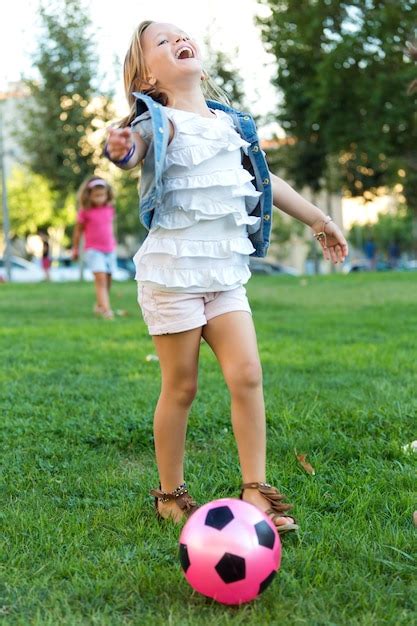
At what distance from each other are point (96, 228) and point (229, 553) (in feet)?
27.3

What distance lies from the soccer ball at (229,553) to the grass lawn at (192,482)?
0.06m

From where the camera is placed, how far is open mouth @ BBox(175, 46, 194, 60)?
2932 millimetres

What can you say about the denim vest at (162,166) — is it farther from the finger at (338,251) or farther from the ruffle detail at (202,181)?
the finger at (338,251)

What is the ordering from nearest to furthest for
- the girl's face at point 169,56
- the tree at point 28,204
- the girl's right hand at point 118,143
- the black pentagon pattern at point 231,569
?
1. the black pentagon pattern at point 231,569
2. the girl's right hand at point 118,143
3. the girl's face at point 169,56
4. the tree at point 28,204

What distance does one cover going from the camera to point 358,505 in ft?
9.41

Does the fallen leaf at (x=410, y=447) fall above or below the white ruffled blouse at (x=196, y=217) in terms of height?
below

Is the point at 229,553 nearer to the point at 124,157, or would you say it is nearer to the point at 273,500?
the point at 273,500

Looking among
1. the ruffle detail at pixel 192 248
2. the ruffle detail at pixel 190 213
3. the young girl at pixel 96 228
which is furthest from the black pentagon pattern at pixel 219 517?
the young girl at pixel 96 228

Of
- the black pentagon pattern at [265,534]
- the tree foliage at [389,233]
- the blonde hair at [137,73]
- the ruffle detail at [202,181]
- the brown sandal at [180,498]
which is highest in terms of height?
the tree foliage at [389,233]

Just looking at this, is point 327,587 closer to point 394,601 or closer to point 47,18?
point 394,601

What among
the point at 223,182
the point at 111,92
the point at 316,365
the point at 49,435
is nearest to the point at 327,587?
the point at 223,182

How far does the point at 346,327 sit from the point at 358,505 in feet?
17.8

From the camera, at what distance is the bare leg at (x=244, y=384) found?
2811 mm

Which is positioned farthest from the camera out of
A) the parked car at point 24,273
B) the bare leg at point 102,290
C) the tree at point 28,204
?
the tree at point 28,204
